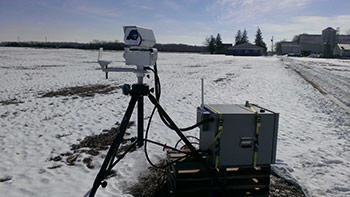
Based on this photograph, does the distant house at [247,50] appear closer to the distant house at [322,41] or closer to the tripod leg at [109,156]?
the distant house at [322,41]

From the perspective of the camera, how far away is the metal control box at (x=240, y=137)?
2.70 meters

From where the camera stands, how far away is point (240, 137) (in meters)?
2.75

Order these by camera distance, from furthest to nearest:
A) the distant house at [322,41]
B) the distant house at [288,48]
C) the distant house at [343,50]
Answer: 1. the distant house at [288,48]
2. the distant house at [322,41]
3. the distant house at [343,50]

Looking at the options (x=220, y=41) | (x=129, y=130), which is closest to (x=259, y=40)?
(x=220, y=41)

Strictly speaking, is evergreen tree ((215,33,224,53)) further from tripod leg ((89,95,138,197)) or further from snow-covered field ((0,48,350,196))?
tripod leg ((89,95,138,197))

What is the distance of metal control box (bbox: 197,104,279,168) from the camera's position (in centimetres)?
270

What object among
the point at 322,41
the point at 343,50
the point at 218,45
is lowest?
the point at 343,50

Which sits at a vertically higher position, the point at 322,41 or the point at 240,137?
the point at 322,41

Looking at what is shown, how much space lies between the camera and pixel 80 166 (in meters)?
3.93

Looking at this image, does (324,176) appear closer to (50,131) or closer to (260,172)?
(260,172)

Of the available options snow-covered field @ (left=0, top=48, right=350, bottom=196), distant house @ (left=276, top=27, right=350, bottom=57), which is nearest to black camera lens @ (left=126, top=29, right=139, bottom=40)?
snow-covered field @ (left=0, top=48, right=350, bottom=196)

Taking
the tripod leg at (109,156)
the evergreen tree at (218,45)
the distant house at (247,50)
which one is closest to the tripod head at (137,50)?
the tripod leg at (109,156)

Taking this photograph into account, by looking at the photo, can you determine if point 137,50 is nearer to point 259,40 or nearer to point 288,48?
point 259,40

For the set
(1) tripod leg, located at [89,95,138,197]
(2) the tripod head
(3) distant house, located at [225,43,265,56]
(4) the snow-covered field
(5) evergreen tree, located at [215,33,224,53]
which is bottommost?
(4) the snow-covered field
